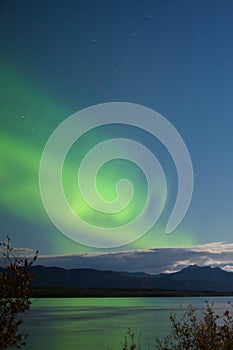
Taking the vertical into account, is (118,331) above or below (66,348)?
above

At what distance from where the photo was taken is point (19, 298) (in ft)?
28.9

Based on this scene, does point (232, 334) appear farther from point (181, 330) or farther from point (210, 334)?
point (181, 330)

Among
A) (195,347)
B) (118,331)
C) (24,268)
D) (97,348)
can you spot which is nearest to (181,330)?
(195,347)

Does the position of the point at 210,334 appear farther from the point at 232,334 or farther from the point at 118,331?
the point at 118,331

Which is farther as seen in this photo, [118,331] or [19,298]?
[118,331]

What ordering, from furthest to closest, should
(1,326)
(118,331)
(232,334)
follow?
(118,331)
(232,334)
(1,326)

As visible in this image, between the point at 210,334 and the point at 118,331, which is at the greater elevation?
the point at 118,331

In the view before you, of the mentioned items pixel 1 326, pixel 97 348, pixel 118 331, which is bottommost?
pixel 1 326

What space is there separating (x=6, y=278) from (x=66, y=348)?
63.5m

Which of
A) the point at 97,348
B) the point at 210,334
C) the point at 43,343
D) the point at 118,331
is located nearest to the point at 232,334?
the point at 210,334

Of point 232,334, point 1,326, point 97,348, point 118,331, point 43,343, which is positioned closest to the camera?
point 1,326

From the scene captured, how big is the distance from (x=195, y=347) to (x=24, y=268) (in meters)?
5.48

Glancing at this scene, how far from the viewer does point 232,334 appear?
1172cm

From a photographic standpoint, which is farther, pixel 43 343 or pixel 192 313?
pixel 43 343
